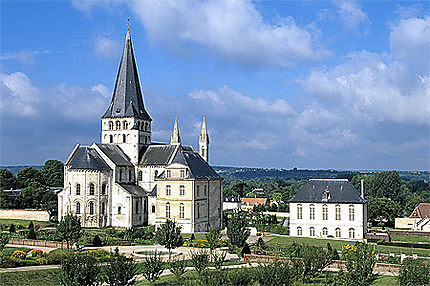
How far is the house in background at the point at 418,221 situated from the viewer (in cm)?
6700

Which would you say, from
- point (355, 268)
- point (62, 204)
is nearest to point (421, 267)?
point (355, 268)

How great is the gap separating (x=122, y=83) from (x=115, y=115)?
15.2 ft

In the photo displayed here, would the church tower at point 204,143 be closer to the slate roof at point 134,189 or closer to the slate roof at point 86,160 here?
the slate roof at point 134,189

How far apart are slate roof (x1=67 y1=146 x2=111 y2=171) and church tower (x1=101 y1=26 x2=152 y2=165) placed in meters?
5.18

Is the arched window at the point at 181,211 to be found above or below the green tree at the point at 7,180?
below

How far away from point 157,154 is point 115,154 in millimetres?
5800

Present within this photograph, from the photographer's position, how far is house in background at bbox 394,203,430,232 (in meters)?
67.0

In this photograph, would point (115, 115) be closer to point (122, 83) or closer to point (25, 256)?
point (122, 83)

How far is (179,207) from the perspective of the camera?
195 ft

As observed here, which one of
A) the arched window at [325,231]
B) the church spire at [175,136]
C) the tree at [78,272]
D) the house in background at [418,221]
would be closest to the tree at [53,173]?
the church spire at [175,136]

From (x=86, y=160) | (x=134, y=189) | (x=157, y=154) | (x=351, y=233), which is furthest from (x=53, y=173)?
(x=351, y=233)

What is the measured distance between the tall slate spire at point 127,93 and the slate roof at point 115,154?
4.66 meters

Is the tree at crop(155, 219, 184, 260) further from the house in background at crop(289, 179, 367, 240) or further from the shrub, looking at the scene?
the house in background at crop(289, 179, 367, 240)

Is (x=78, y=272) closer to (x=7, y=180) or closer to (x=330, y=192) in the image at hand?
(x=330, y=192)
